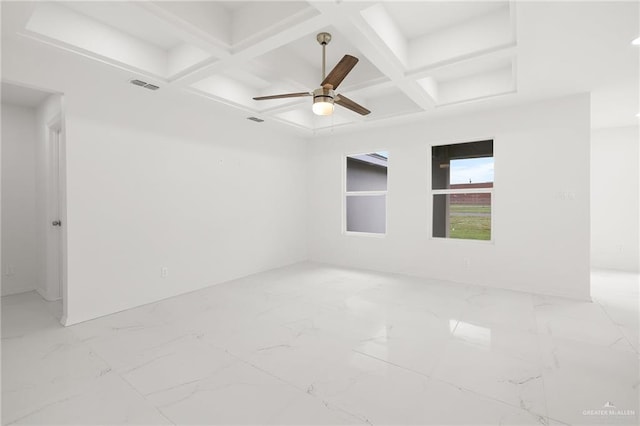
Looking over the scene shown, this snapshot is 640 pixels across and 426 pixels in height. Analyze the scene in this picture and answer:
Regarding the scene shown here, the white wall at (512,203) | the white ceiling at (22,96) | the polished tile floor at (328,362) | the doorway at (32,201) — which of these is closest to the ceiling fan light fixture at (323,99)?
the polished tile floor at (328,362)

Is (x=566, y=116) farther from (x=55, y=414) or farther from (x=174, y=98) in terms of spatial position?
(x=55, y=414)

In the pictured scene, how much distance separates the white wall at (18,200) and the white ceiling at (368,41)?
2.09 m

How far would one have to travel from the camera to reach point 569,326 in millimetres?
3020

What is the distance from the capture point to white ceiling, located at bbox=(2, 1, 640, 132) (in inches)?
90.2

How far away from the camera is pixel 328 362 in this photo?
2.37m

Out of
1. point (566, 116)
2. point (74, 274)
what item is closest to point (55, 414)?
point (74, 274)

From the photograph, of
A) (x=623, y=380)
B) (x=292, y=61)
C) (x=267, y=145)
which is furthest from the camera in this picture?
(x=267, y=145)

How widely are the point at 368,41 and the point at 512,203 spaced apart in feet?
10.3

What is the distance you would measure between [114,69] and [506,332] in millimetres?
4573

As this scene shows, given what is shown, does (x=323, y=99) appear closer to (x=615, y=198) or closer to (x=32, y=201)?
(x=32, y=201)

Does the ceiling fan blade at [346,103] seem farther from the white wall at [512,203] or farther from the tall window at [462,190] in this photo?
the tall window at [462,190]

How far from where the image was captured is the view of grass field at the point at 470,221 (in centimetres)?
472

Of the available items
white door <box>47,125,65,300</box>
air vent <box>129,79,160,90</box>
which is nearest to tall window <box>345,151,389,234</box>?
air vent <box>129,79,160,90</box>

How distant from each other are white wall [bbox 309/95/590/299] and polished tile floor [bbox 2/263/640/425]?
52cm
